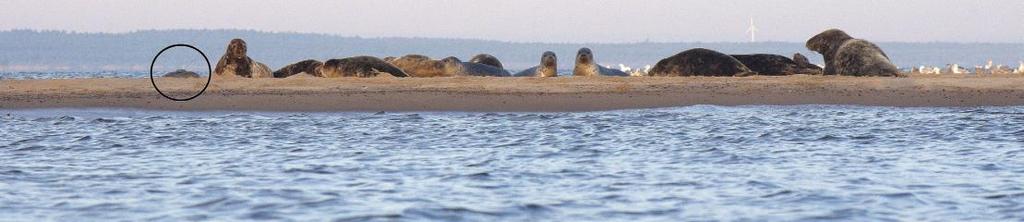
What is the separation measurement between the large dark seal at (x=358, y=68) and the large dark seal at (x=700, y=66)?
5.87m

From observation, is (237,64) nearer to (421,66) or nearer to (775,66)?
(421,66)

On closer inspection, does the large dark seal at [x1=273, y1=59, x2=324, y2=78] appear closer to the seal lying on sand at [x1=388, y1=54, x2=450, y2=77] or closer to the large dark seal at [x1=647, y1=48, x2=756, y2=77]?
the seal lying on sand at [x1=388, y1=54, x2=450, y2=77]

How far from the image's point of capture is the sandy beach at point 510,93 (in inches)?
1083

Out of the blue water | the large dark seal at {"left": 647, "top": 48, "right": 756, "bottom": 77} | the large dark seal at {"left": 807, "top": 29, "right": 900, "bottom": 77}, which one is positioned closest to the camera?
the blue water

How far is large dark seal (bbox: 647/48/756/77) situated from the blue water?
11023 mm

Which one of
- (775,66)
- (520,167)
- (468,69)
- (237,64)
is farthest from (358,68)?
(520,167)

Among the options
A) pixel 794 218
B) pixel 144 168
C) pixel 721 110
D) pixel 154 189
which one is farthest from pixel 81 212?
pixel 721 110

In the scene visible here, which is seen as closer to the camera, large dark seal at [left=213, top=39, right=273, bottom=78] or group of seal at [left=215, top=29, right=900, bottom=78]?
group of seal at [left=215, top=29, right=900, bottom=78]

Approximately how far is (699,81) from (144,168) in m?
17.7

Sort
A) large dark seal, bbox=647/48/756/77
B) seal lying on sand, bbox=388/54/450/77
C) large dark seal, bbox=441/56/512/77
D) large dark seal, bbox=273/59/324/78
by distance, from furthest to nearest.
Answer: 1. seal lying on sand, bbox=388/54/450/77
2. large dark seal, bbox=273/59/324/78
3. large dark seal, bbox=441/56/512/77
4. large dark seal, bbox=647/48/756/77

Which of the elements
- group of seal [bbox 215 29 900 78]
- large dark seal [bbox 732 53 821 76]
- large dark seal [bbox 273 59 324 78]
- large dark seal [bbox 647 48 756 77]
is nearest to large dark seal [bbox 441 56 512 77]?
group of seal [bbox 215 29 900 78]

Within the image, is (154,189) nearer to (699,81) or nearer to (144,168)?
(144,168)

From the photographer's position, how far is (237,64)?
36844mm

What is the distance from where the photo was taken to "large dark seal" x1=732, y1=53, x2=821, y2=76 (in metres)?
37.1
